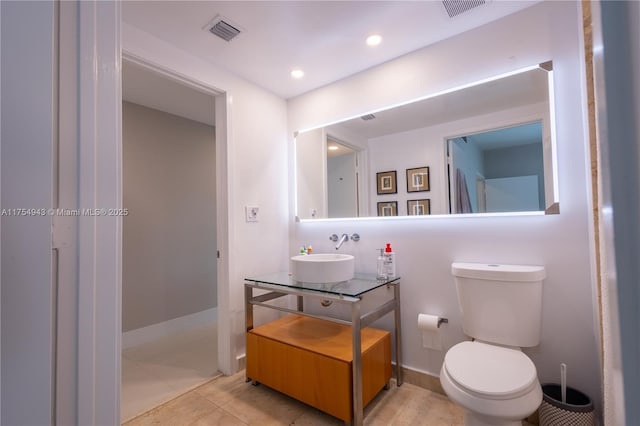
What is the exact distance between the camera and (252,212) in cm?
230

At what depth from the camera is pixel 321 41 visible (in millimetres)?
1851

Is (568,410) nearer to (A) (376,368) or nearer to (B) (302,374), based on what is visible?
(A) (376,368)

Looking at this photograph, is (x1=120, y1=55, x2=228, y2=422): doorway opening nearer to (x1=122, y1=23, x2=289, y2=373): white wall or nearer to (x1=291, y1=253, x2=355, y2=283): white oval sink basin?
(x1=122, y1=23, x2=289, y2=373): white wall

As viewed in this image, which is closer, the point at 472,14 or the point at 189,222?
the point at 472,14

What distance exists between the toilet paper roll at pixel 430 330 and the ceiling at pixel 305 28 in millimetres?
1786

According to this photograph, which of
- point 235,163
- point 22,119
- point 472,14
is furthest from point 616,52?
point 235,163

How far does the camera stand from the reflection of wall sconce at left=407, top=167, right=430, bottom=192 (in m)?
1.93

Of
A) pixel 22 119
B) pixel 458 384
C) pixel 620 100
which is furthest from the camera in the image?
pixel 458 384

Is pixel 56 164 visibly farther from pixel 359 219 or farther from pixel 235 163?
pixel 359 219

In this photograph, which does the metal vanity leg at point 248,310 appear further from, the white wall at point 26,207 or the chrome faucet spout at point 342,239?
the white wall at point 26,207

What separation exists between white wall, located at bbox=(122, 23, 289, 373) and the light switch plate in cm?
3

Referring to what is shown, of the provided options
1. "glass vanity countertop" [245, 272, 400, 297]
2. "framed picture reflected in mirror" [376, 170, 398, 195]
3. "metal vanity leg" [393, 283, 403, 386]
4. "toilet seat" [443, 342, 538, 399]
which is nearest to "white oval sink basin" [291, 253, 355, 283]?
"glass vanity countertop" [245, 272, 400, 297]

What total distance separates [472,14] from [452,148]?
75 cm

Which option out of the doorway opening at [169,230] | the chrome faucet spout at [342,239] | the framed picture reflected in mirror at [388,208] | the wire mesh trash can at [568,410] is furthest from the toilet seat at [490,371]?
the doorway opening at [169,230]
